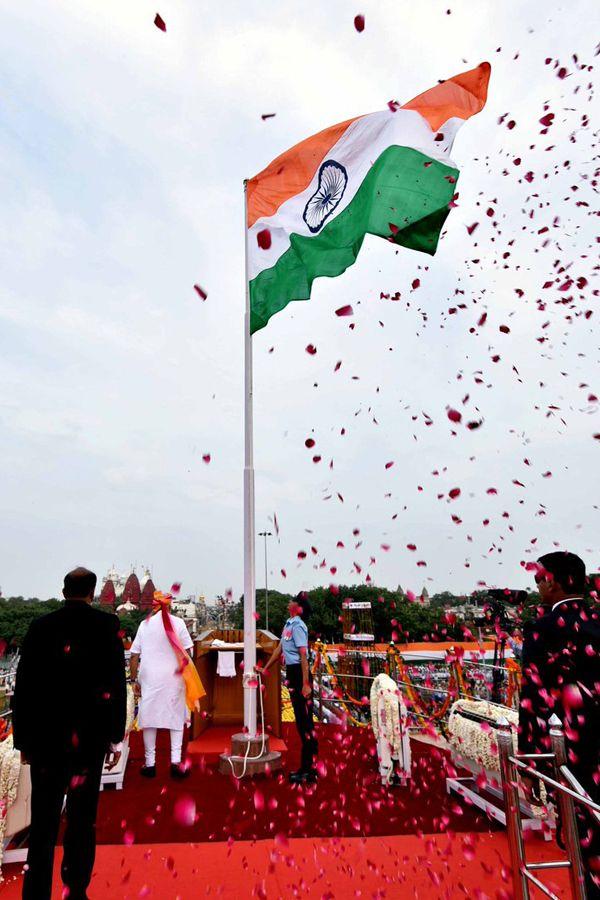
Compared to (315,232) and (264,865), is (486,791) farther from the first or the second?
(315,232)

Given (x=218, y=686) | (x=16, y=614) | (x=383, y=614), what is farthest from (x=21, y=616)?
(x=218, y=686)

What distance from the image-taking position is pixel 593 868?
274cm

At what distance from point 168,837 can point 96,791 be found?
1.66 m

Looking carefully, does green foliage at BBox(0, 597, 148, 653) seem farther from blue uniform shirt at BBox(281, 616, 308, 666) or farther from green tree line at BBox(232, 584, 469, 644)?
blue uniform shirt at BBox(281, 616, 308, 666)

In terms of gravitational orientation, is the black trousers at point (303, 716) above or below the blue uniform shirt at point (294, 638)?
below

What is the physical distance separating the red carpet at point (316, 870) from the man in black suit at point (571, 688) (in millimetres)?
1131

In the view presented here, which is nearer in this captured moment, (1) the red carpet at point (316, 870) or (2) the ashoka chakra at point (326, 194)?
(1) the red carpet at point (316, 870)

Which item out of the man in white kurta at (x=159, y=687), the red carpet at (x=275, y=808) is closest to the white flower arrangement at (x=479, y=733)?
the red carpet at (x=275, y=808)

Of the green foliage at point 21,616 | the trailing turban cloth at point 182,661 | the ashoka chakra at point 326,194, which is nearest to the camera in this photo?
the trailing turban cloth at point 182,661

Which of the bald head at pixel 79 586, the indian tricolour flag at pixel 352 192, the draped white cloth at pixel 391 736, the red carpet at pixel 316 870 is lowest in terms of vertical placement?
the red carpet at pixel 316 870

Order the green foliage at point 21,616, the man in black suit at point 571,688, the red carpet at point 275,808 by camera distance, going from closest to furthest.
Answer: the man in black suit at point 571,688, the red carpet at point 275,808, the green foliage at point 21,616

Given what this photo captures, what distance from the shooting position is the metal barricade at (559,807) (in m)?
2.28

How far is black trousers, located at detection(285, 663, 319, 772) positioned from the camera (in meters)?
5.64

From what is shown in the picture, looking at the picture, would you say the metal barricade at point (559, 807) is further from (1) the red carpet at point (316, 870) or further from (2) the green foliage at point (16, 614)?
(2) the green foliage at point (16, 614)
